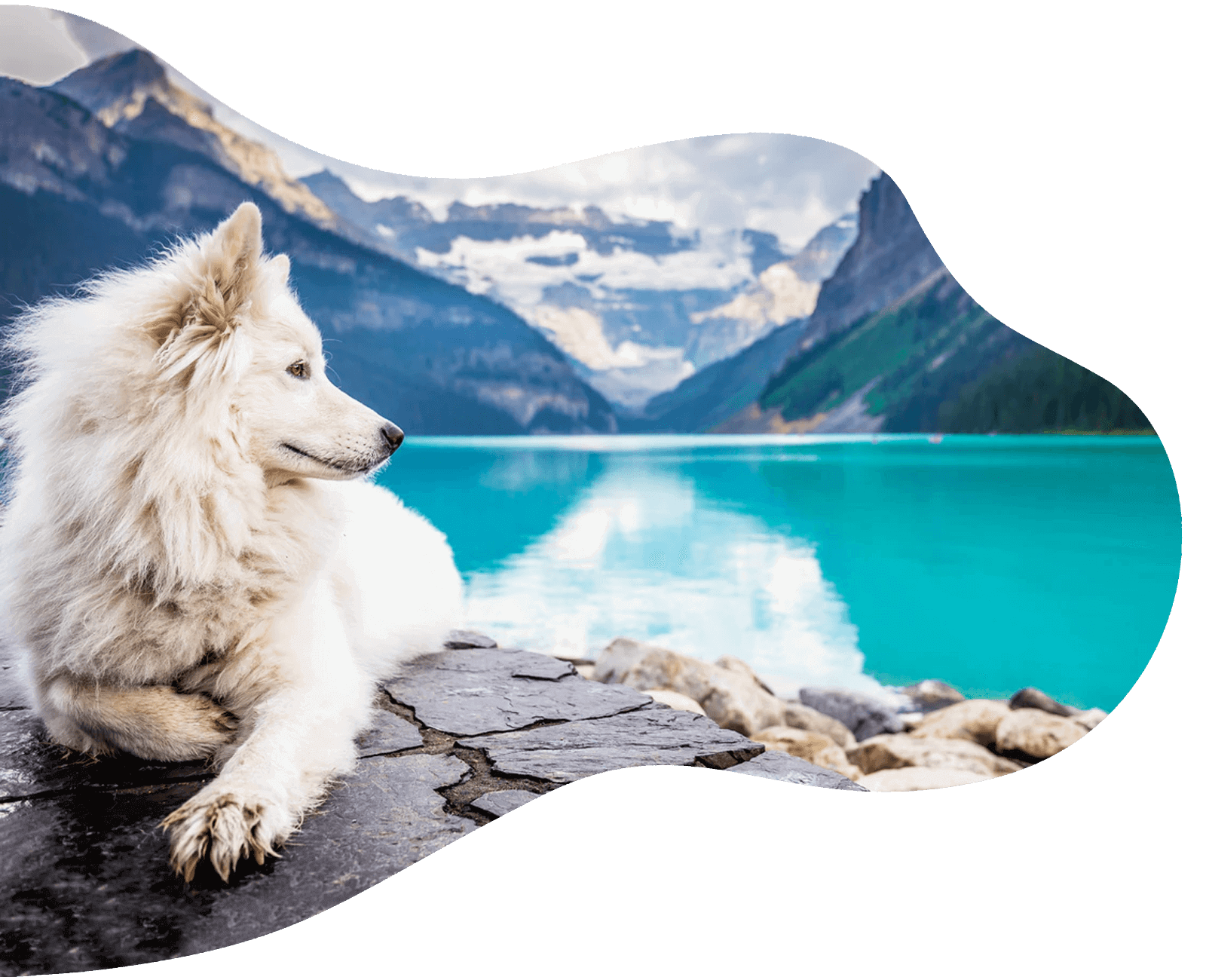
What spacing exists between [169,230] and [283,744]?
5.34ft

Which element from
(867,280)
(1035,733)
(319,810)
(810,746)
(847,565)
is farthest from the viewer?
(867,280)

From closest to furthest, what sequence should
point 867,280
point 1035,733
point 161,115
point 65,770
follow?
point 65,770, point 161,115, point 1035,733, point 867,280

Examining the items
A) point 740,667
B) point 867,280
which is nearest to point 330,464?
point 740,667

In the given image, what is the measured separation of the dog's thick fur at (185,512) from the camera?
6.53ft

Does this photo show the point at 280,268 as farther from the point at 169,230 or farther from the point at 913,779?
the point at 913,779

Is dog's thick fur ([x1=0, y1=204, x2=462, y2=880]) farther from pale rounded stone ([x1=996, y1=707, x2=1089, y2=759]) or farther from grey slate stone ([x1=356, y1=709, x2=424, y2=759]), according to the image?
pale rounded stone ([x1=996, y1=707, x2=1089, y2=759])

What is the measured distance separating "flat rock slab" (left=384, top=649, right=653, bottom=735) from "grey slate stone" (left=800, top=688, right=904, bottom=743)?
419 cm

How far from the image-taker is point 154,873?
154 centimetres

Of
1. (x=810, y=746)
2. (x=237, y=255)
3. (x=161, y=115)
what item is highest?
(x=161, y=115)

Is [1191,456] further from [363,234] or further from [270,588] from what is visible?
[363,234]

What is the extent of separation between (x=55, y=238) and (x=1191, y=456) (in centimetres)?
374

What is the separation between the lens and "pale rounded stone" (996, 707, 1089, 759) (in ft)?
15.8

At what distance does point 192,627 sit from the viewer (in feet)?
7.04

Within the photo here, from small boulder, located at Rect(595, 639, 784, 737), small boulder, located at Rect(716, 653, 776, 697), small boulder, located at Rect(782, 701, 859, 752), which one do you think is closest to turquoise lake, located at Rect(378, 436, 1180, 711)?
small boulder, located at Rect(716, 653, 776, 697)
